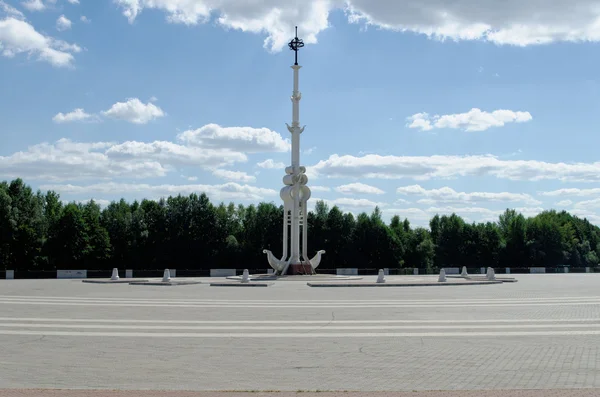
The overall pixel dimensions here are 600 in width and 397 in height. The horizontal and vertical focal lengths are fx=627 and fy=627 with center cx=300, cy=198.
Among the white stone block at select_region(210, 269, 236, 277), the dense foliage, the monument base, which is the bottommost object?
the white stone block at select_region(210, 269, 236, 277)

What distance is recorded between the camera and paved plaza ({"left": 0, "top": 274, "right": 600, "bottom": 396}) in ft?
31.0

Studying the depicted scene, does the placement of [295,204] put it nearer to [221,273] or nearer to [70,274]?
[221,273]

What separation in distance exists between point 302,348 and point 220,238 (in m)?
78.2

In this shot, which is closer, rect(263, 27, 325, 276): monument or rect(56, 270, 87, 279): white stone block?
rect(263, 27, 325, 276): monument

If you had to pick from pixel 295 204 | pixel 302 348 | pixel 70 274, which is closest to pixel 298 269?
pixel 295 204

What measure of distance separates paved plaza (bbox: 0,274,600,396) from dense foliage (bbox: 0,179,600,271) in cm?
5648

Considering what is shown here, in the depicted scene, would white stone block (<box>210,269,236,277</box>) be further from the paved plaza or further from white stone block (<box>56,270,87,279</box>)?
the paved plaza

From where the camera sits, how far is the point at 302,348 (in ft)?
41.8

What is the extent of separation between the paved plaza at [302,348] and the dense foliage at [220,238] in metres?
56.5

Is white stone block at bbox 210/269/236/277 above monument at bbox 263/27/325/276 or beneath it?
beneath

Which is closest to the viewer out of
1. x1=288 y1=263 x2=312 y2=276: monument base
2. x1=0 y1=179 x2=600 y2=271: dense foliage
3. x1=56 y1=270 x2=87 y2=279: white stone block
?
x1=288 y1=263 x2=312 y2=276: monument base

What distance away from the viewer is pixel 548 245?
102 metres

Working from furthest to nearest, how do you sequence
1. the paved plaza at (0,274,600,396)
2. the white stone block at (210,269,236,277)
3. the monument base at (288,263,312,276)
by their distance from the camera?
1. the white stone block at (210,269,236,277)
2. the monument base at (288,263,312,276)
3. the paved plaza at (0,274,600,396)

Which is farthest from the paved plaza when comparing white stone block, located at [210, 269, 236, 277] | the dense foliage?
the dense foliage
